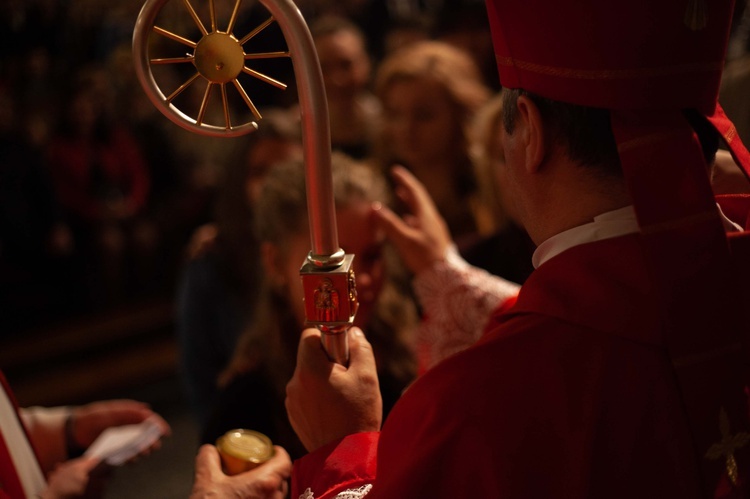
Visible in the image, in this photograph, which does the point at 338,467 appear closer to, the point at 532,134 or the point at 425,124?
the point at 532,134

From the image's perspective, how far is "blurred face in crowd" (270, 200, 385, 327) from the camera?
6.72 feet

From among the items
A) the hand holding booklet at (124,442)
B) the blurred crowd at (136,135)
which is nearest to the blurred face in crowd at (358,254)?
the hand holding booklet at (124,442)

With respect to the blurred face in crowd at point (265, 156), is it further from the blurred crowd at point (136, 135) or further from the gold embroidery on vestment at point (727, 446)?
the gold embroidery on vestment at point (727, 446)

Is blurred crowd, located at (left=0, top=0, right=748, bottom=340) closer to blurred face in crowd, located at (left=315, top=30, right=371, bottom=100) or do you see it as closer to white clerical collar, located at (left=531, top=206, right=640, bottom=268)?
blurred face in crowd, located at (left=315, top=30, right=371, bottom=100)

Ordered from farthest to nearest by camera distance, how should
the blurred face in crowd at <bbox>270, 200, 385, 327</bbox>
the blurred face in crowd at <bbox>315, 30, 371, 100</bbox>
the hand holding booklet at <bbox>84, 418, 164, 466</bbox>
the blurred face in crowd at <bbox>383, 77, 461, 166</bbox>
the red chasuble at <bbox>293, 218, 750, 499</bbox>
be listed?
1. the blurred face in crowd at <bbox>315, 30, 371, 100</bbox>
2. the blurred face in crowd at <bbox>383, 77, 461, 166</bbox>
3. the blurred face in crowd at <bbox>270, 200, 385, 327</bbox>
4. the hand holding booklet at <bbox>84, 418, 164, 466</bbox>
5. the red chasuble at <bbox>293, 218, 750, 499</bbox>

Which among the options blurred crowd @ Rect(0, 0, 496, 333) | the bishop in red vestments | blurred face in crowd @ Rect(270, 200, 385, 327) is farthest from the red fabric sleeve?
blurred crowd @ Rect(0, 0, 496, 333)

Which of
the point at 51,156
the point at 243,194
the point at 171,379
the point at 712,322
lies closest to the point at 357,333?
the point at 712,322

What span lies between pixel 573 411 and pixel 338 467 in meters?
0.33

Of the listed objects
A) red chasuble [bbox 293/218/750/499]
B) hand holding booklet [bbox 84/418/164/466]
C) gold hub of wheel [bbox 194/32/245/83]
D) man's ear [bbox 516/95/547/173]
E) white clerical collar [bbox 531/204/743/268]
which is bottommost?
hand holding booklet [bbox 84/418/164/466]

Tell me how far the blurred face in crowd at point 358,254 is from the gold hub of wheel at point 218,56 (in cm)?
99

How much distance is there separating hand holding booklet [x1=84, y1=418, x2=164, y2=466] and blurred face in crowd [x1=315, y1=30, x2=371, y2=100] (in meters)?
2.40

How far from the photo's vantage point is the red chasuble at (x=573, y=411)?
1.00 m

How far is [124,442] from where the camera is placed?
1.74 meters

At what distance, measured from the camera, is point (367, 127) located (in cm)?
A: 398
